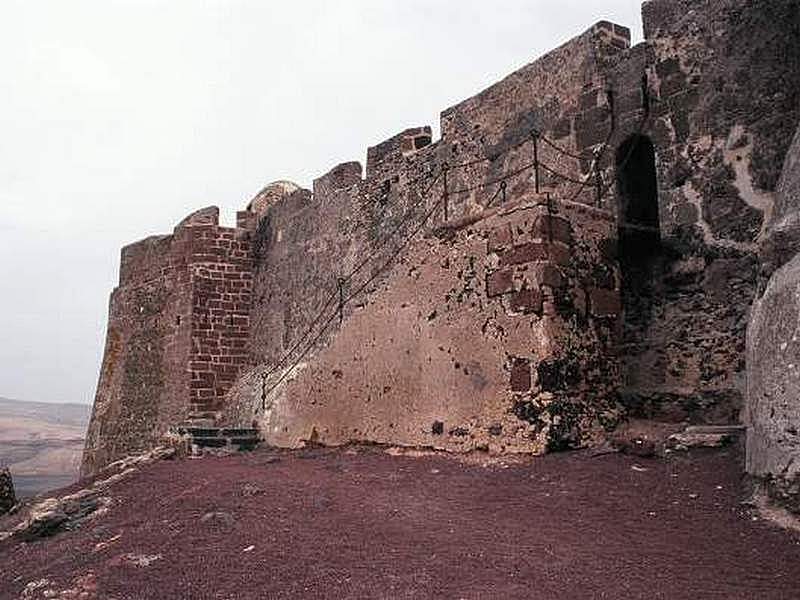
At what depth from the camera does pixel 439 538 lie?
4.66m

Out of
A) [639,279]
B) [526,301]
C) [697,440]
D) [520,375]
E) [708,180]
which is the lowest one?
Result: [697,440]

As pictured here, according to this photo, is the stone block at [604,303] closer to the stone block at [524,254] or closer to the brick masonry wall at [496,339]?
the brick masonry wall at [496,339]

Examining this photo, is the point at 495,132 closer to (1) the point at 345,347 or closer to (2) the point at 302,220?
(1) the point at 345,347

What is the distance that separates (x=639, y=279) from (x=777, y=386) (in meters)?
3.41

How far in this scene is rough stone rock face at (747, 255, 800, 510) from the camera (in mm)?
4488

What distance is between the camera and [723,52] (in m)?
7.57

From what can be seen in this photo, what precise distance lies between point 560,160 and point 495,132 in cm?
140

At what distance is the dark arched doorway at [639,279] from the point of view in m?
7.77

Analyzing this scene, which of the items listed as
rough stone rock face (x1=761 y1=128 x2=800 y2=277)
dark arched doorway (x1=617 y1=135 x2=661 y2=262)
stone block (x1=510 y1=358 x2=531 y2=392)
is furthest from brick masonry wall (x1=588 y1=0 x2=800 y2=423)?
rough stone rock face (x1=761 y1=128 x2=800 y2=277)

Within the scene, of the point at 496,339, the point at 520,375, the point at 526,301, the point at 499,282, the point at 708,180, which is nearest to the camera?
the point at 520,375

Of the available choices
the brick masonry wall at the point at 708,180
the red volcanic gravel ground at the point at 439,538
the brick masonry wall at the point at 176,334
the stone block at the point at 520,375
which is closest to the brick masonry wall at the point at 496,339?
the stone block at the point at 520,375

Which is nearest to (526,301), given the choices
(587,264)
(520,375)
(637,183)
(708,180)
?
(520,375)

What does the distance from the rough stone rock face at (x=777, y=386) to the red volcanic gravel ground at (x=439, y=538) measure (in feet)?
0.94

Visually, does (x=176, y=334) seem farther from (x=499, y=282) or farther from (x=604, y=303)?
(x=604, y=303)
